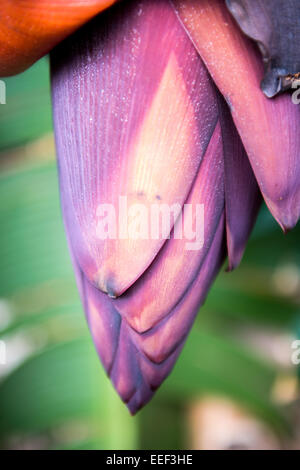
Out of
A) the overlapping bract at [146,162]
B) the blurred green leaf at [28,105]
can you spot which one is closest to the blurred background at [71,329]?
the blurred green leaf at [28,105]

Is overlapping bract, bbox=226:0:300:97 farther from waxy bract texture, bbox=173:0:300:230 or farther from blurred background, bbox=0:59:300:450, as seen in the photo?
blurred background, bbox=0:59:300:450

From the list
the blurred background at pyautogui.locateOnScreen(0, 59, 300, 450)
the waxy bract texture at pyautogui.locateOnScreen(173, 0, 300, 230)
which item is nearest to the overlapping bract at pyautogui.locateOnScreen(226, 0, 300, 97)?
the waxy bract texture at pyautogui.locateOnScreen(173, 0, 300, 230)

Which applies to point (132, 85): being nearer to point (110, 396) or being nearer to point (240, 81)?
point (240, 81)

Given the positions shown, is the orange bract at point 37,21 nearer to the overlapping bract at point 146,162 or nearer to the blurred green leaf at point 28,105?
the overlapping bract at point 146,162
